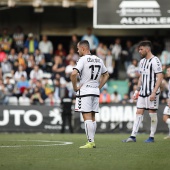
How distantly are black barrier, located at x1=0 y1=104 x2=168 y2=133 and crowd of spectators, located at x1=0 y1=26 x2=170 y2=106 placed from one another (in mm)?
322

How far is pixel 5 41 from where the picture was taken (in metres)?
29.1

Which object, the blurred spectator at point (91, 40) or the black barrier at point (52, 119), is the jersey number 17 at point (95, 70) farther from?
the blurred spectator at point (91, 40)

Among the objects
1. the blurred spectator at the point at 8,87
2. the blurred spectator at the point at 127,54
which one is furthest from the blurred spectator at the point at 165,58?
the blurred spectator at the point at 8,87

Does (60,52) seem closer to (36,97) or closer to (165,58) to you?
(36,97)

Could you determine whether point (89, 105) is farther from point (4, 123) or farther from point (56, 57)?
point (56, 57)

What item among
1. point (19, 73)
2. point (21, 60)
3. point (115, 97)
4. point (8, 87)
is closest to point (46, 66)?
point (21, 60)

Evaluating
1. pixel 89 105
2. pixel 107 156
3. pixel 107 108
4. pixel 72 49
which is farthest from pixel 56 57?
pixel 107 156

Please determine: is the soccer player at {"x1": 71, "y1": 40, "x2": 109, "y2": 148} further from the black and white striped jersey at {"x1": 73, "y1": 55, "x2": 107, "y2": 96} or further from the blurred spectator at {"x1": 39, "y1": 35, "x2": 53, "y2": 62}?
the blurred spectator at {"x1": 39, "y1": 35, "x2": 53, "y2": 62}

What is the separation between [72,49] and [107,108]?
5.10 m

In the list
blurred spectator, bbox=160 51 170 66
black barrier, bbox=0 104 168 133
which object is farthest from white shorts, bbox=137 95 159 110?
blurred spectator, bbox=160 51 170 66

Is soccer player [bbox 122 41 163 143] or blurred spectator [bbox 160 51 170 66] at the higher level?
blurred spectator [bbox 160 51 170 66]

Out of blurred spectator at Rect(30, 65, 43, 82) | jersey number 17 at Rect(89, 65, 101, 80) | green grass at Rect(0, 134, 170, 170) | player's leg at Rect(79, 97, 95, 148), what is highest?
blurred spectator at Rect(30, 65, 43, 82)

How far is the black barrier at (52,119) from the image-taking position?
2414 centimetres

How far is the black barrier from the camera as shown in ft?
79.2
